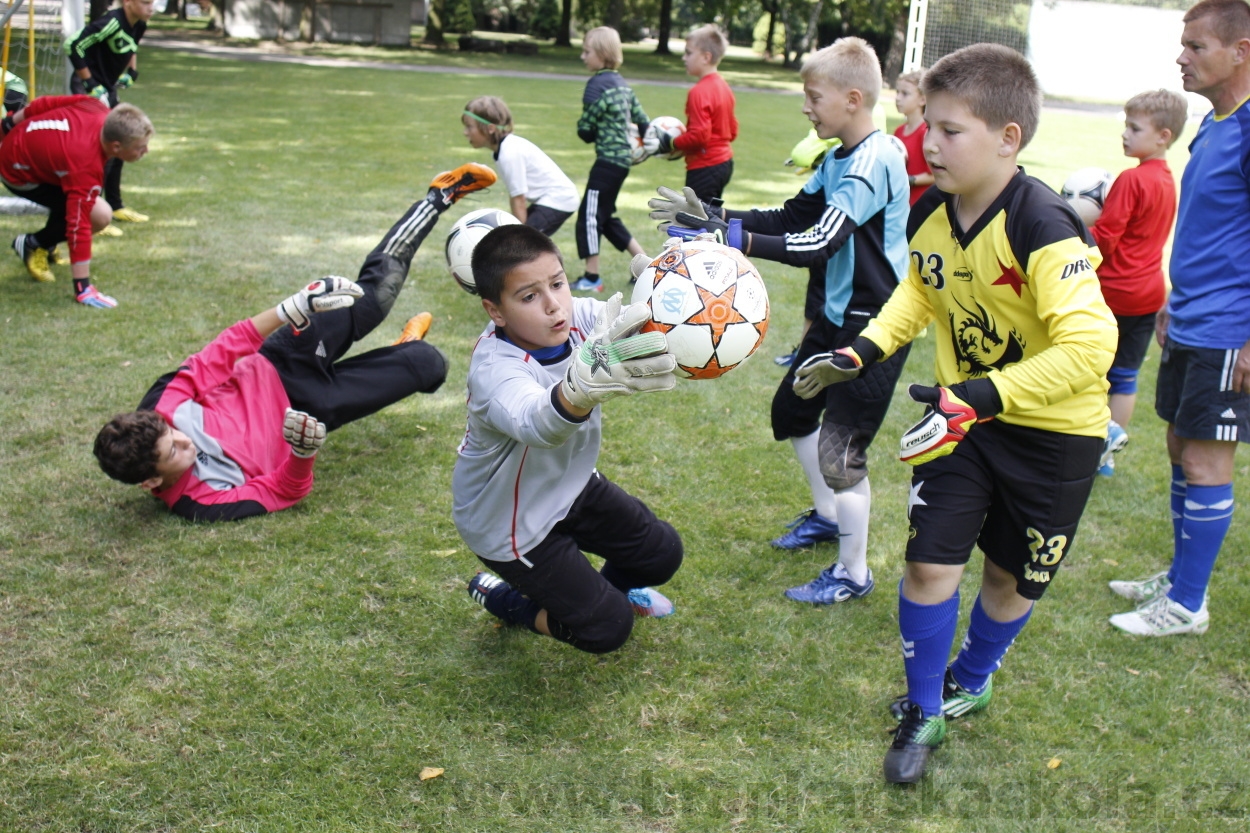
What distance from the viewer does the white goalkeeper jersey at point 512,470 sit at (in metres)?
2.99

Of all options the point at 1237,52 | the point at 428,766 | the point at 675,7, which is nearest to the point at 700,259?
the point at 428,766

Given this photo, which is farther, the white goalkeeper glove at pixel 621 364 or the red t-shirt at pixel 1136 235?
the red t-shirt at pixel 1136 235

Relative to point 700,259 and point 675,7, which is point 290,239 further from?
point 675,7

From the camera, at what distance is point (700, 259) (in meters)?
2.98

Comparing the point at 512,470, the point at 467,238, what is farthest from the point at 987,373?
the point at 467,238

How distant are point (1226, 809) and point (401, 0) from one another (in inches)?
1391

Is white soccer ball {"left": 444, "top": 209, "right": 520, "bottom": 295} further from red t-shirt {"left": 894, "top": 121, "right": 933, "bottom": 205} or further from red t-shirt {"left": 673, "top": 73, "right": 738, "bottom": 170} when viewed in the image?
red t-shirt {"left": 673, "top": 73, "right": 738, "bottom": 170}

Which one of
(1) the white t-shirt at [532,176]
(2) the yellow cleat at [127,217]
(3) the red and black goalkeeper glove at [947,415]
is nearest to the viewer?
(3) the red and black goalkeeper glove at [947,415]

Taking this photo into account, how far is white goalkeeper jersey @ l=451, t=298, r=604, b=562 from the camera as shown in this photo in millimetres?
2994

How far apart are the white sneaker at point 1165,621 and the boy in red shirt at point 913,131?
3826 mm

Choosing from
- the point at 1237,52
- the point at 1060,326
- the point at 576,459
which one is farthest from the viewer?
the point at 1237,52

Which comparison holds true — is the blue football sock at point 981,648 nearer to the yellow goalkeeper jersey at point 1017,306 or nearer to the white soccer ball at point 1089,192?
the yellow goalkeeper jersey at point 1017,306

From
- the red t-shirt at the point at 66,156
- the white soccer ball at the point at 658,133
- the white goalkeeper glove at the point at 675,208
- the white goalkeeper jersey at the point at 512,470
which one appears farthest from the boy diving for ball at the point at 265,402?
the white soccer ball at the point at 658,133

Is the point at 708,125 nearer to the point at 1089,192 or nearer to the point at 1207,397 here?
the point at 1089,192
